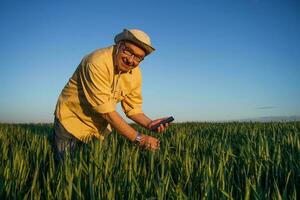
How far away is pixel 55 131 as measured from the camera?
3.59 meters

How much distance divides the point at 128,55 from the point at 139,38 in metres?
0.23

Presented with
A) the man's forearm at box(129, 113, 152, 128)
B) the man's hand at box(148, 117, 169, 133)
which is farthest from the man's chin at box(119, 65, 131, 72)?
the man's forearm at box(129, 113, 152, 128)

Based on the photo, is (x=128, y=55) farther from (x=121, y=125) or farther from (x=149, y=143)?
(x=149, y=143)

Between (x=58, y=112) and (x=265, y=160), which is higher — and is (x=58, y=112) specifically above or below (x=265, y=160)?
above

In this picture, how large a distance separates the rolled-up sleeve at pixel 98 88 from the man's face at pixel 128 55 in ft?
0.48

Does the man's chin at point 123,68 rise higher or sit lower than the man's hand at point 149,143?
higher

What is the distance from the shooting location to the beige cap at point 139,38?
2846 millimetres

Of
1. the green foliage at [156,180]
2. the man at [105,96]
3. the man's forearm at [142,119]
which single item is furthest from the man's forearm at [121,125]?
the man's forearm at [142,119]

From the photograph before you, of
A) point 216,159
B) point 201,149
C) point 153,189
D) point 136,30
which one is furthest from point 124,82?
point 153,189

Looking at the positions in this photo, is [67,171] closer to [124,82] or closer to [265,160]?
[265,160]

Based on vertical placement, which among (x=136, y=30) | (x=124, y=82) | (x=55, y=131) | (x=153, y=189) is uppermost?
(x=136, y=30)

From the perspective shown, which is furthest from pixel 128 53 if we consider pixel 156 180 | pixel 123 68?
pixel 156 180

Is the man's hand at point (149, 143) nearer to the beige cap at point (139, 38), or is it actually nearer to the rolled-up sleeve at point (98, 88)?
the rolled-up sleeve at point (98, 88)

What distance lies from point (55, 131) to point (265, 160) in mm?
2081
